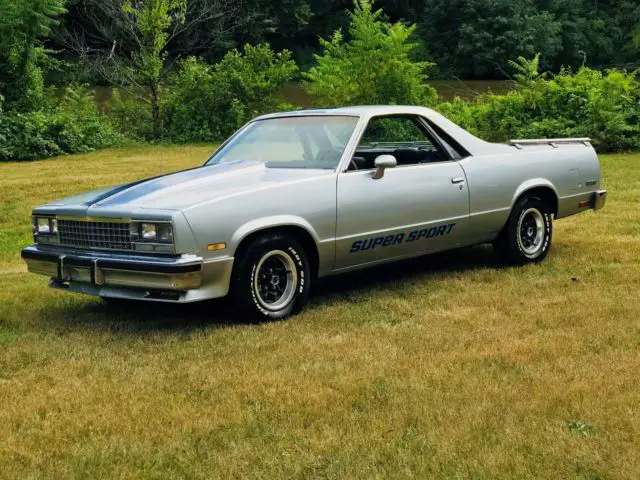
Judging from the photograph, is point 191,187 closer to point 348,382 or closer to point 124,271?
point 124,271

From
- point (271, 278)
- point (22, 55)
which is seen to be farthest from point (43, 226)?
point (22, 55)

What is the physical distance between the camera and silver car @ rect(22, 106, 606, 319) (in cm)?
551

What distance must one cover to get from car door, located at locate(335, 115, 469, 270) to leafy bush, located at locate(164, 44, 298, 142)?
1711cm

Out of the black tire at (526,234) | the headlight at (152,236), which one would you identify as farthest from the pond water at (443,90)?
the headlight at (152,236)

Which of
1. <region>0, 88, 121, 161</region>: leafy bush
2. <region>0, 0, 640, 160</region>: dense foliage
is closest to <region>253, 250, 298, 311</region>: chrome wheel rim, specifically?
<region>0, 0, 640, 160</region>: dense foliage

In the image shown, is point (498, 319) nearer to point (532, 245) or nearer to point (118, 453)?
point (532, 245)

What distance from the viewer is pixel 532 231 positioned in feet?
25.4

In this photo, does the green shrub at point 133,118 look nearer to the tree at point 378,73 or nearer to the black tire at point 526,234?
the tree at point 378,73

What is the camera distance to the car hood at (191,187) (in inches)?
222

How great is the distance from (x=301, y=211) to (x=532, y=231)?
2702mm

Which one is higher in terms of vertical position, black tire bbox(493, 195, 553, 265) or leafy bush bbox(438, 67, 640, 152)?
leafy bush bbox(438, 67, 640, 152)

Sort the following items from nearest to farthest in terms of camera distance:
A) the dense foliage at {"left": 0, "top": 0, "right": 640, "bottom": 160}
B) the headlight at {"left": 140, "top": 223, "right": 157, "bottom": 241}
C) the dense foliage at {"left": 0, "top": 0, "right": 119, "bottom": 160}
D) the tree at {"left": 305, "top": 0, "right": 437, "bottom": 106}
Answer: the headlight at {"left": 140, "top": 223, "right": 157, "bottom": 241}, the dense foliage at {"left": 0, "top": 0, "right": 640, "bottom": 160}, the tree at {"left": 305, "top": 0, "right": 437, "bottom": 106}, the dense foliage at {"left": 0, "top": 0, "right": 119, "bottom": 160}

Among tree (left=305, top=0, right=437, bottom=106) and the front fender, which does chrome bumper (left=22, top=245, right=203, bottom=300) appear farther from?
tree (left=305, top=0, right=437, bottom=106)

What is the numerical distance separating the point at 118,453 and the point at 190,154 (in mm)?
16573
